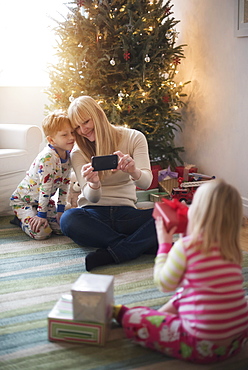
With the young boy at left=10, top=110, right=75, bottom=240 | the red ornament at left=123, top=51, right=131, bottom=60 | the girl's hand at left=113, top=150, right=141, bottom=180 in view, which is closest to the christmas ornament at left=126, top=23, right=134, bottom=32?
the red ornament at left=123, top=51, right=131, bottom=60

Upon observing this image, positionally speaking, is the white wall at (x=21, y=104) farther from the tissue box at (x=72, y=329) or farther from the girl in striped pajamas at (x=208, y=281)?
the girl in striped pajamas at (x=208, y=281)

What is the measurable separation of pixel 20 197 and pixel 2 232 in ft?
0.77

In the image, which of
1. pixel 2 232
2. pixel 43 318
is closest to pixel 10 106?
pixel 2 232

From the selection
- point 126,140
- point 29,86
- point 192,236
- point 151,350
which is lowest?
point 151,350

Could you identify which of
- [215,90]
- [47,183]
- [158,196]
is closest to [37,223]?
[47,183]

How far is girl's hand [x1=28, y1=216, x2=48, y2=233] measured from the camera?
8.27 feet

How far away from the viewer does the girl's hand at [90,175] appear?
2.06 m

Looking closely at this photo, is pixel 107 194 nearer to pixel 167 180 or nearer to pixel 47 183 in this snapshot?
pixel 47 183

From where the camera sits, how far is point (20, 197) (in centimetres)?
268

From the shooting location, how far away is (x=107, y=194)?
2.35 m

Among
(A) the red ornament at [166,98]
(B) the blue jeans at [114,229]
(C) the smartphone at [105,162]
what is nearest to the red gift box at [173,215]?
(C) the smartphone at [105,162]

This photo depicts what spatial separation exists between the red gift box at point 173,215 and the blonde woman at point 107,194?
0.65 m

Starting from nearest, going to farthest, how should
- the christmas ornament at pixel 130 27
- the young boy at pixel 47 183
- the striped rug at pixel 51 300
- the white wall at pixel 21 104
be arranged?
1. the striped rug at pixel 51 300
2. the young boy at pixel 47 183
3. the christmas ornament at pixel 130 27
4. the white wall at pixel 21 104

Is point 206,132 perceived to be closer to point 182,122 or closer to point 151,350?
point 182,122
